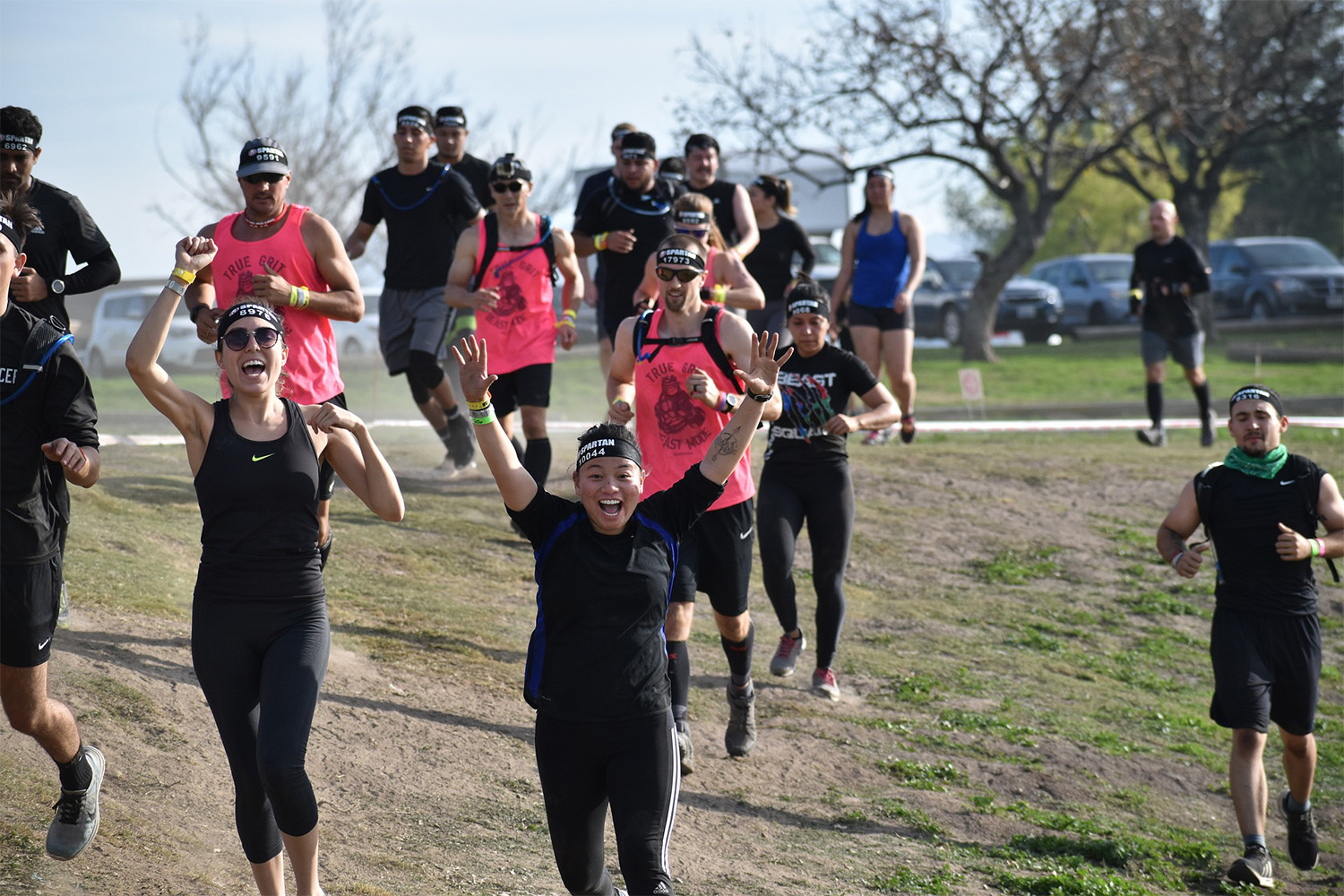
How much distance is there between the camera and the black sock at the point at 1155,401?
13.8m

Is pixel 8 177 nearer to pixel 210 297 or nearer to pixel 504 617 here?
pixel 210 297

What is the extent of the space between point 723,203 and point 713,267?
2.10 metres

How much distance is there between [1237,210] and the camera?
4897 cm

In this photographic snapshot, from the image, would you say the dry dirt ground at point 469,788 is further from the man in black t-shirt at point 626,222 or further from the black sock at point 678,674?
the man in black t-shirt at point 626,222

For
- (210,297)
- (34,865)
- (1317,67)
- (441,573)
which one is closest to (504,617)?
(441,573)

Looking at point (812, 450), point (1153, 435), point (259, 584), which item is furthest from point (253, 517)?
point (1153, 435)

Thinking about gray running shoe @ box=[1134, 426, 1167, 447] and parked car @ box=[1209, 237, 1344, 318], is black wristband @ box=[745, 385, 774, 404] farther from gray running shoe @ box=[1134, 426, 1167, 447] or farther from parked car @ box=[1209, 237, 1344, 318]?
parked car @ box=[1209, 237, 1344, 318]

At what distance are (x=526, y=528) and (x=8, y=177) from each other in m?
2.88

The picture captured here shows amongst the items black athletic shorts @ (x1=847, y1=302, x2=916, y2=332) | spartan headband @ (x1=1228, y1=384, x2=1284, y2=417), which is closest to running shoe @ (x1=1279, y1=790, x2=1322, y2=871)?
spartan headband @ (x1=1228, y1=384, x2=1284, y2=417)

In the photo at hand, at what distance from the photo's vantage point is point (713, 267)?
835 cm

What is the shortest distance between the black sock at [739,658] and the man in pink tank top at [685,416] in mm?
289

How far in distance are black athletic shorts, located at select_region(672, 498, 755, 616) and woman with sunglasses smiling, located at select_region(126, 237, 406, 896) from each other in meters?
2.24

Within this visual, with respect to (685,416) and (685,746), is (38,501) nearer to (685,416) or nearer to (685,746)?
(685,416)

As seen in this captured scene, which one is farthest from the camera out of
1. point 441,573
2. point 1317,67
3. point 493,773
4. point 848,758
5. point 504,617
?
point 1317,67
